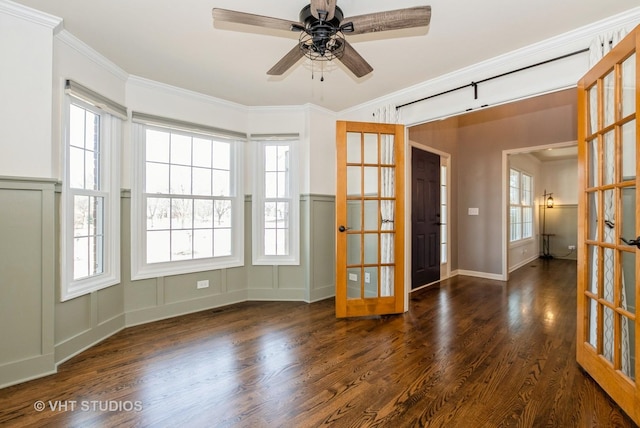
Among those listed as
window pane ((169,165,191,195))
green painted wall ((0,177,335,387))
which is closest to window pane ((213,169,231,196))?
window pane ((169,165,191,195))

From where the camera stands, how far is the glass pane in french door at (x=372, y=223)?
132 inches

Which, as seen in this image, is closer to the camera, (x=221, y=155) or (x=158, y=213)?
(x=158, y=213)

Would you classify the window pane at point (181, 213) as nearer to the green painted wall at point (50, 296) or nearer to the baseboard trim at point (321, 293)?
the green painted wall at point (50, 296)

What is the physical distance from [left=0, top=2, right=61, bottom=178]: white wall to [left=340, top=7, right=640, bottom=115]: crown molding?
325 cm

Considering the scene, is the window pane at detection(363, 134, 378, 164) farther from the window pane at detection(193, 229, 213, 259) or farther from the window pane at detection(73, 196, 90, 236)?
the window pane at detection(73, 196, 90, 236)

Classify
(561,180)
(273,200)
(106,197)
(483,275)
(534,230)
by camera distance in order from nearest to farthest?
1. (106,197)
2. (273,200)
3. (483,275)
4. (534,230)
5. (561,180)

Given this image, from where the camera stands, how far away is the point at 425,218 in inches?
184

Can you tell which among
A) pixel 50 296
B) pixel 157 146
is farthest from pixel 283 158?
pixel 50 296

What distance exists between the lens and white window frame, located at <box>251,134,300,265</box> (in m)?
3.95

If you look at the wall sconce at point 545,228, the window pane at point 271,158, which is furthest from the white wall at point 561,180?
the window pane at point 271,158

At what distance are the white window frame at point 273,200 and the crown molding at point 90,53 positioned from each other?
153cm

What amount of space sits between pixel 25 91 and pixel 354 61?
7.73 ft

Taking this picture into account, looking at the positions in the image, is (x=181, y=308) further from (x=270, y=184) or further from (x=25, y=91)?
(x=25, y=91)

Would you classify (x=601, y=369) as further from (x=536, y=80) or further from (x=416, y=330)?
(x=536, y=80)
